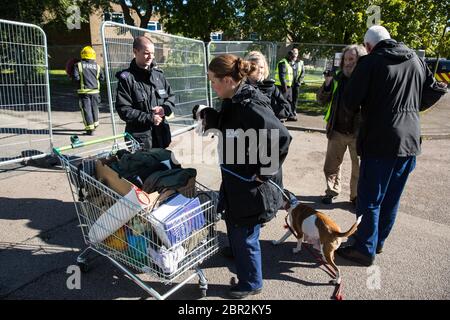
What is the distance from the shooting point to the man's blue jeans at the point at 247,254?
294 cm

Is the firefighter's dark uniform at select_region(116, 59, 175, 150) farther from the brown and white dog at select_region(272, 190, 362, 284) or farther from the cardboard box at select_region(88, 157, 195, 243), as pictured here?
the brown and white dog at select_region(272, 190, 362, 284)

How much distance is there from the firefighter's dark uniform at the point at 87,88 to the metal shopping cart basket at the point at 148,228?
5.85 meters

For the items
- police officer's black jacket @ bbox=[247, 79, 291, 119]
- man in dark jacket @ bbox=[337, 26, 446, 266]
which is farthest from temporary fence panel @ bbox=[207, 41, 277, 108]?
man in dark jacket @ bbox=[337, 26, 446, 266]

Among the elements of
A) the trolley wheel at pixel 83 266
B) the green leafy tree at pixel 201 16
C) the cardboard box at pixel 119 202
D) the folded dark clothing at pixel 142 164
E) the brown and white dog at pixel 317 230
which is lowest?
the trolley wheel at pixel 83 266

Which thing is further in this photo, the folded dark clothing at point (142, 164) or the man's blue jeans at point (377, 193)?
the man's blue jeans at point (377, 193)

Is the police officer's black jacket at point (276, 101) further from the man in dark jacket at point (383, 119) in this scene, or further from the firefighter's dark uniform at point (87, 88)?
the firefighter's dark uniform at point (87, 88)

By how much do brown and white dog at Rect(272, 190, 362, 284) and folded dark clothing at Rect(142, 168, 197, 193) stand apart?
121 centimetres

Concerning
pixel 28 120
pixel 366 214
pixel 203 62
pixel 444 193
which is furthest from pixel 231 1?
pixel 366 214

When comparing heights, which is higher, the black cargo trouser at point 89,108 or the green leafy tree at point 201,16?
the green leafy tree at point 201,16

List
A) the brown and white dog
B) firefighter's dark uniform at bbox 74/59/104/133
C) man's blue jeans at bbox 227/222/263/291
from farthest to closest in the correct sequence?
firefighter's dark uniform at bbox 74/59/104/133
the brown and white dog
man's blue jeans at bbox 227/222/263/291

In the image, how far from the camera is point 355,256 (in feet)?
12.2

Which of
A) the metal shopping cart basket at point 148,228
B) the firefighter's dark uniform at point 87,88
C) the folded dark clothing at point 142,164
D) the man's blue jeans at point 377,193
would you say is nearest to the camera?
the metal shopping cart basket at point 148,228

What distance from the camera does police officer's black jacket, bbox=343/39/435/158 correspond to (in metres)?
3.23

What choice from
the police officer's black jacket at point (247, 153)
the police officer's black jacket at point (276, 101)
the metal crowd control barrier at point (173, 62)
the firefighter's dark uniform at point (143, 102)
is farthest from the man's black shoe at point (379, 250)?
the metal crowd control barrier at point (173, 62)
